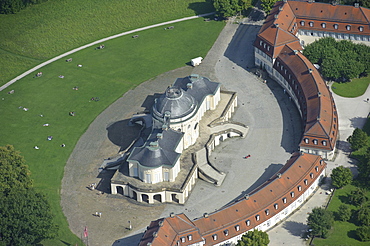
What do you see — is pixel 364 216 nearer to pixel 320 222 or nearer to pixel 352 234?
pixel 352 234

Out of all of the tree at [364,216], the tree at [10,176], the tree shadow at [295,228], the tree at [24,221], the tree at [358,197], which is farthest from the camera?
the tree at [358,197]

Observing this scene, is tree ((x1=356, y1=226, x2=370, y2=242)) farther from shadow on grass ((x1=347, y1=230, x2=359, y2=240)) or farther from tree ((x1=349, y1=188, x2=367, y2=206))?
tree ((x1=349, y1=188, x2=367, y2=206))

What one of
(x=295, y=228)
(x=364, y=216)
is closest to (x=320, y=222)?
(x=295, y=228)

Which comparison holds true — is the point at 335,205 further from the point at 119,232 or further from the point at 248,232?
the point at 119,232

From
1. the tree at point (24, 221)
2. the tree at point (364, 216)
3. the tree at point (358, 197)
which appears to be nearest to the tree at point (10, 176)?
the tree at point (24, 221)

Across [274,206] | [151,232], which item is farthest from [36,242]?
[274,206]

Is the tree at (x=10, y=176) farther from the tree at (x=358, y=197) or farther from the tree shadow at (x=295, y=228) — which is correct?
the tree at (x=358, y=197)

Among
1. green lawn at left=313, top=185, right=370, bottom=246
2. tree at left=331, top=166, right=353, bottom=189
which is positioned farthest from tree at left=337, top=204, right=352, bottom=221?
tree at left=331, top=166, right=353, bottom=189
